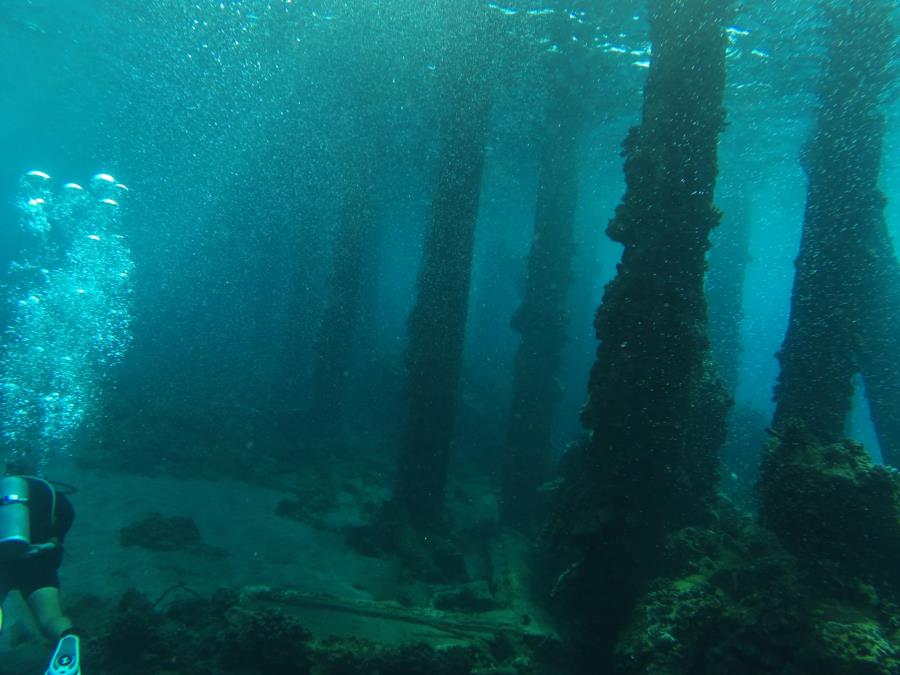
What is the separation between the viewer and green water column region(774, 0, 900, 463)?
6.95 m

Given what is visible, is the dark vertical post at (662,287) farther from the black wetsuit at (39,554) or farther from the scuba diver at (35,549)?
the black wetsuit at (39,554)

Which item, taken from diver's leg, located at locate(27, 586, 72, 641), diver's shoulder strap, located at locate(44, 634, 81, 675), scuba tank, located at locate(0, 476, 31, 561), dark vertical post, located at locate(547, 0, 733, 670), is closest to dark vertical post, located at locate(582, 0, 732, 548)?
dark vertical post, located at locate(547, 0, 733, 670)

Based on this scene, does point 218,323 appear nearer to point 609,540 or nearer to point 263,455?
point 263,455

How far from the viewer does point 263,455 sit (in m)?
13.0

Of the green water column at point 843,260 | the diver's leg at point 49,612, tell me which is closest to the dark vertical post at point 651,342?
the green water column at point 843,260

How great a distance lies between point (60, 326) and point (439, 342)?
30082 millimetres


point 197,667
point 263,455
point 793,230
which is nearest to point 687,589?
point 197,667

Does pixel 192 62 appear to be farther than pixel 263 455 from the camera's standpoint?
Yes

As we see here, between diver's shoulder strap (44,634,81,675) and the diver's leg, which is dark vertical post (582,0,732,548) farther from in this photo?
the diver's leg

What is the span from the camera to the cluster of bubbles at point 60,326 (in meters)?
14.8

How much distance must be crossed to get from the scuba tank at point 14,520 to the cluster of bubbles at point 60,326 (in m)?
3.13

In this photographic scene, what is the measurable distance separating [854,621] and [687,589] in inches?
42.1

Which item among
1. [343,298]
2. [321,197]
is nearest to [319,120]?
[321,197]

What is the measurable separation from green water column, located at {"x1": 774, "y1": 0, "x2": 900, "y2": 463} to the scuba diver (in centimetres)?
897
